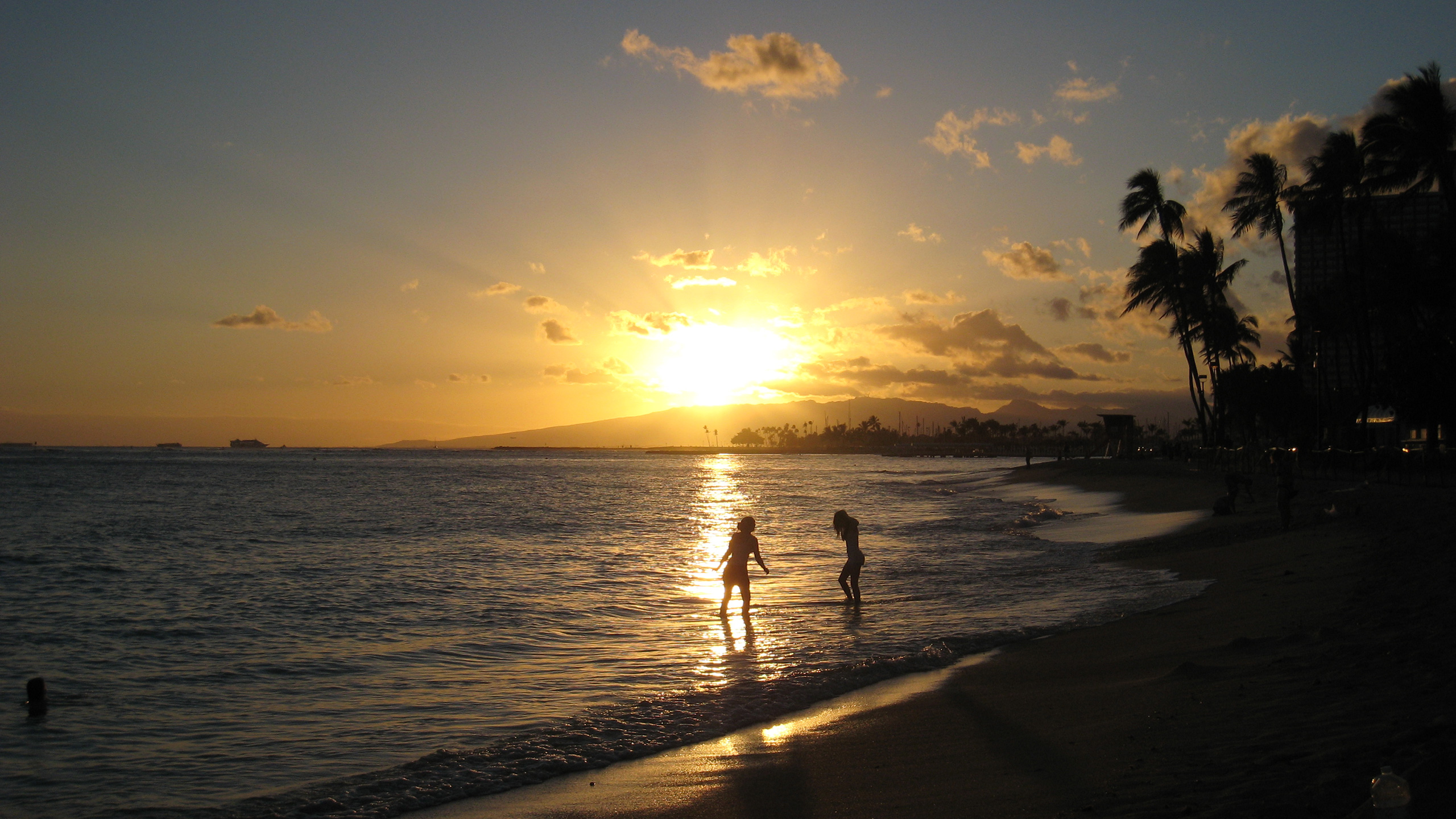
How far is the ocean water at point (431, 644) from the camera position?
22.3 ft

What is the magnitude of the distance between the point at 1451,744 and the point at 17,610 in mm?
18464

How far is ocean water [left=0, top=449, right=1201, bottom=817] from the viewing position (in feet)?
22.3

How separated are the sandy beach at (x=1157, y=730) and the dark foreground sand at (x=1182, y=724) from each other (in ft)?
0.06

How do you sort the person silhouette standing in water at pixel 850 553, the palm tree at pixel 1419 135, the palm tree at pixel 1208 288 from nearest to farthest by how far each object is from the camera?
1. the person silhouette standing in water at pixel 850 553
2. the palm tree at pixel 1419 135
3. the palm tree at pixel 1208 288

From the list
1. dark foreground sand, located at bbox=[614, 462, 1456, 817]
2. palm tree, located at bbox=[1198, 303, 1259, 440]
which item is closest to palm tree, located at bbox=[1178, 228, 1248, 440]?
palm tree, located at bbox=[1198, 303, 1259, 440]

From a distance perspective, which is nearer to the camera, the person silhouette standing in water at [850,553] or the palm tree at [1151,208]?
the person silhouette standing in water at [850,553]

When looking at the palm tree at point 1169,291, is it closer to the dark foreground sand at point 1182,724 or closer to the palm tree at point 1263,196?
the palm tree at point 1263,196

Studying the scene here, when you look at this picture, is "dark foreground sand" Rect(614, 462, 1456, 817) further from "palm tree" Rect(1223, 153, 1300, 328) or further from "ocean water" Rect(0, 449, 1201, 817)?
"palm tree" Rect(1223, 153, 1300, 328)

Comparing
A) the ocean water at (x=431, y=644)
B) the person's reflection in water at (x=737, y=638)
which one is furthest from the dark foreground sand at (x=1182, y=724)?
the person's reflection in water at (x=737, y=638)

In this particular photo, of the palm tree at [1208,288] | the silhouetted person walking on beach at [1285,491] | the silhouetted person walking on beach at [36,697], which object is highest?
the palm tree at [1208,288]

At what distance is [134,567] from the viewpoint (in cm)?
2023

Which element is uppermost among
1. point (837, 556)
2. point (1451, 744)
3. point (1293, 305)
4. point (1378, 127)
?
point (1378, 127)

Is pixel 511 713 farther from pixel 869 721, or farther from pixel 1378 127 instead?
pixel 1378 127

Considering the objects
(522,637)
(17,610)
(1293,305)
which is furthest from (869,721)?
(1293,305)
